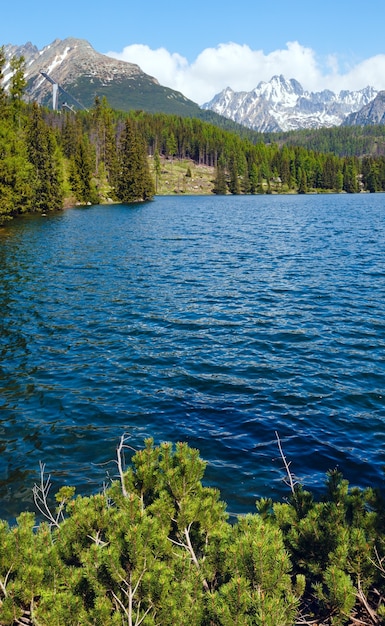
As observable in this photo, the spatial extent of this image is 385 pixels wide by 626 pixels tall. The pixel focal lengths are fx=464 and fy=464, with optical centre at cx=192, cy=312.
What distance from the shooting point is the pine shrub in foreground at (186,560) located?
4.38 metres

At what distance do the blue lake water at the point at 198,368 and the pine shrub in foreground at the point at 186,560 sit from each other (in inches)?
155

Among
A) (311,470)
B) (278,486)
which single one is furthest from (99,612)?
(311,470)

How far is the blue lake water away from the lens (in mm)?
10977

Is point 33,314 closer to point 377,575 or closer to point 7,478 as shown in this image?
point 7,478

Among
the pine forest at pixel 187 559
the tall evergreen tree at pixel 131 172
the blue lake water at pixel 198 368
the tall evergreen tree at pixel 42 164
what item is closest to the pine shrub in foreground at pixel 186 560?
the pine forest at pixel 187 559

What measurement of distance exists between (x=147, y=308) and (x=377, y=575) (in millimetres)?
19862

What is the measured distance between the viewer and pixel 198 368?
16562 millimetres

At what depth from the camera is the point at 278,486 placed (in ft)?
32.6

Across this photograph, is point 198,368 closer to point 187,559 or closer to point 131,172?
point 187,559

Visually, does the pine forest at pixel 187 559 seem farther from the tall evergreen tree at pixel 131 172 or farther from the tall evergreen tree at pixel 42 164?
the tall evergreen tree at pixel 131 172

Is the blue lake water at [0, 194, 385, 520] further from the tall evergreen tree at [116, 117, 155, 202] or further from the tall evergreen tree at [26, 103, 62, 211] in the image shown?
the tall evergreen tree at [116, 117, 155, 202]

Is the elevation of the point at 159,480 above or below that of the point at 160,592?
above

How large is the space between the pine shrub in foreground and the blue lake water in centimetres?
394

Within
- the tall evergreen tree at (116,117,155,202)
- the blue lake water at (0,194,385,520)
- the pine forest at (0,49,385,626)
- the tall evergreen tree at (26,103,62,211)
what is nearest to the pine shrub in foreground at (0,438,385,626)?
the pine forest at (0,49,385,626)
